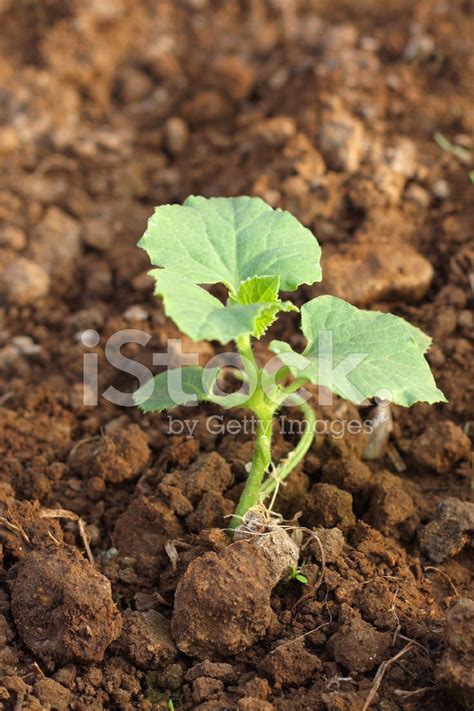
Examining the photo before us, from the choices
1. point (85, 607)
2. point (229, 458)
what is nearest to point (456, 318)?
point (229, 458)

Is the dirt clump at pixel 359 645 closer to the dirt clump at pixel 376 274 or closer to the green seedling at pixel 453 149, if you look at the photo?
the dirt clump at pixel 376 274

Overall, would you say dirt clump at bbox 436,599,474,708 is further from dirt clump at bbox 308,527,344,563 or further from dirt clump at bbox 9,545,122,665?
dirt clump at bbox 9,545,122,665

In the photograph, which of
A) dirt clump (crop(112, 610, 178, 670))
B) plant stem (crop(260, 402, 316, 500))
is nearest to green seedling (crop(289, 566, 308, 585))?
plant stem (crop(260, 402, 316, 500))

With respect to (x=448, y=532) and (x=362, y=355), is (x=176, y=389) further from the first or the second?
(x=448, y=532)

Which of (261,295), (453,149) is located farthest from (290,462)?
(453,149)

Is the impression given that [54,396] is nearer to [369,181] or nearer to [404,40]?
[369,181]
